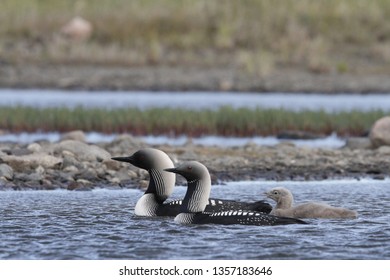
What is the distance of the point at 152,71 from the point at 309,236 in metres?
32.9

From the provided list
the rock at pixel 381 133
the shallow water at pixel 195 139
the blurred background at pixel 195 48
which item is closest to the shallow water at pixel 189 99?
the blurred background at pixel 195 48

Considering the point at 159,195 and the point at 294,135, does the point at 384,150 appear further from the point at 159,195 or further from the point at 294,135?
the point at 159,195

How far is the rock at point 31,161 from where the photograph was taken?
1992 cm

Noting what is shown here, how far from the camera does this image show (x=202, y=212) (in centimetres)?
1513

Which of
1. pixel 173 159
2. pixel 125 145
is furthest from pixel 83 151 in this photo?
pixel 125 145

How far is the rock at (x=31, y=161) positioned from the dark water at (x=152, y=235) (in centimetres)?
200

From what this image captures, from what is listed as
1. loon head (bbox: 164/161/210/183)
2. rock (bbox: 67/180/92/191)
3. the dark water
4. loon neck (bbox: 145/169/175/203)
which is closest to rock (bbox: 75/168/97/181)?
rock (bbox: 67/180/92/191)

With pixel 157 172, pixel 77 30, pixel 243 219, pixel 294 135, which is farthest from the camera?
pixel 77 30

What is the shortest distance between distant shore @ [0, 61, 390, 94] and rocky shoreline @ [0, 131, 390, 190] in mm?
19487

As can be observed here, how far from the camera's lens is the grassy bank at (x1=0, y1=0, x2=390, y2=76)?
4772 centimetres

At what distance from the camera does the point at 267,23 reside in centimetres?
5062

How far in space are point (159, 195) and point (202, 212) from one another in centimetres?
97

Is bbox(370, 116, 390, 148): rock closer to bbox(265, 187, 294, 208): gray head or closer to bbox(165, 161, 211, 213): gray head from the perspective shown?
bbox(265, 187, 294, 208): gray head

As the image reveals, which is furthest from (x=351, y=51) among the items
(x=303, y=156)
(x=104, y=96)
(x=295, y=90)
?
(x=303, y=156)
